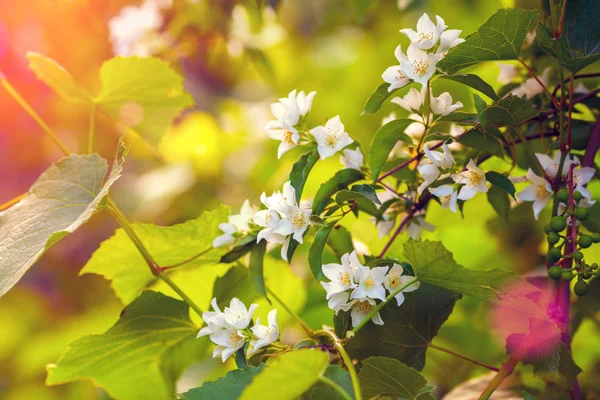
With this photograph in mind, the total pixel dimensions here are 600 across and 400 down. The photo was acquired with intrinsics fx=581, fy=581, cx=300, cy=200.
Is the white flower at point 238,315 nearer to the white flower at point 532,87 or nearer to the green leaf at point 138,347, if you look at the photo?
the green leaf at point 138,347

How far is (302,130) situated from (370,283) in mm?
164

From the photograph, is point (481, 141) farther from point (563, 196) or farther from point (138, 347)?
point (138, 347)

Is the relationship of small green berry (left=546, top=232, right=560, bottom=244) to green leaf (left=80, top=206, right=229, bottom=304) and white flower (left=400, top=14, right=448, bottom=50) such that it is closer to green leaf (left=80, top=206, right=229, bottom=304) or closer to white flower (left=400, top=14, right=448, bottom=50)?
white flower (left=400, top=14, right=448, bottom=50)

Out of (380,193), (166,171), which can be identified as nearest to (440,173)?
(380,193)

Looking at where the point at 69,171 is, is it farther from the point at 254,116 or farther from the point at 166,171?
the point at 254,116

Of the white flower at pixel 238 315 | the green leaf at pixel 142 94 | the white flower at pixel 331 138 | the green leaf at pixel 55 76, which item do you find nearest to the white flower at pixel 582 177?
the white flower at pixel 331 138

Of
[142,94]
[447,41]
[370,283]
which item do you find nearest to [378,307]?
[370,283]

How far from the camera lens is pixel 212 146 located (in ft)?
5.49

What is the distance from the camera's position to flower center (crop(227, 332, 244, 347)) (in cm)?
52

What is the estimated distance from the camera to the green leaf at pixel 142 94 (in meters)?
0.77

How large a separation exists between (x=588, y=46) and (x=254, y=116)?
130 centimetres

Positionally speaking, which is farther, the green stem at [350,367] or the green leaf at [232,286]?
the green leaf at [232,286]

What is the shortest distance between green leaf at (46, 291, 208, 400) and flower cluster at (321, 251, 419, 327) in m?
0.21

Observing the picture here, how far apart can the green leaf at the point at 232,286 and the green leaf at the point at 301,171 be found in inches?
6.8
